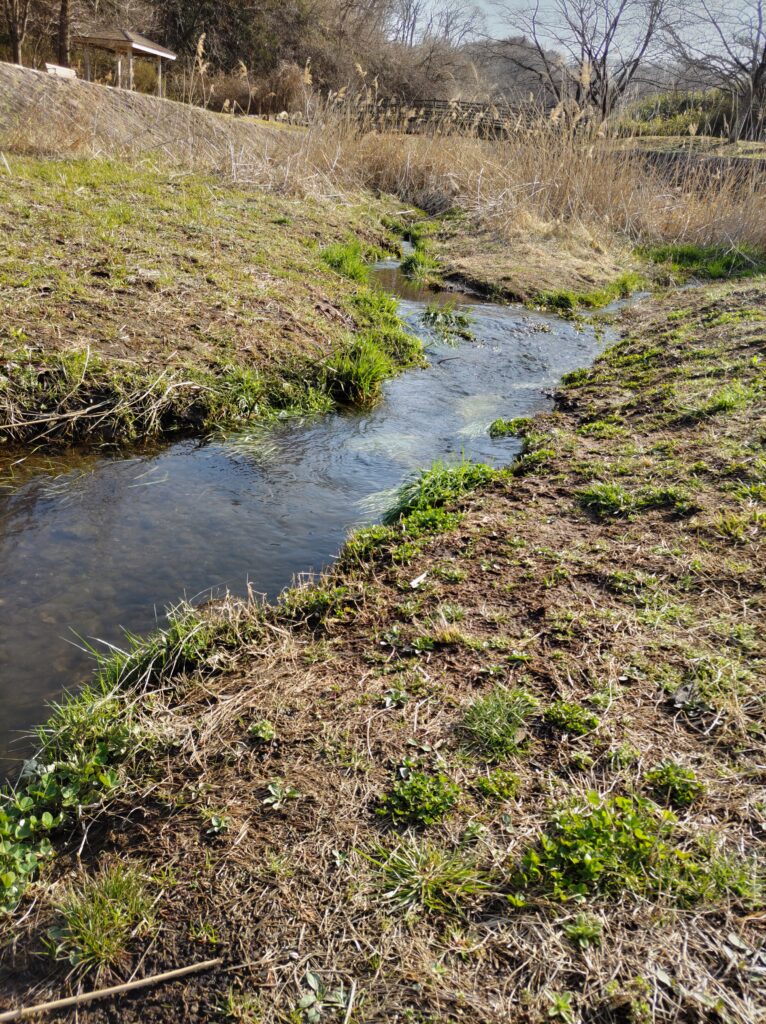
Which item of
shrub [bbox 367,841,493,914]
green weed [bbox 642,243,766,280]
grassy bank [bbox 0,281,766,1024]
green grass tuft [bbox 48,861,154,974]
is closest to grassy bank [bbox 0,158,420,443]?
grassy bank [bbox 0,281,766,1024]

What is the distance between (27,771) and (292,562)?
1768 mm

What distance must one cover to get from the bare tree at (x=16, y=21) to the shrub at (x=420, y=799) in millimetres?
21803

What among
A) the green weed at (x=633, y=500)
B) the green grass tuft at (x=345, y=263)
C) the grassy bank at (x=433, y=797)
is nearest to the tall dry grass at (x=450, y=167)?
the green grass tuft at (x=345, y=263)

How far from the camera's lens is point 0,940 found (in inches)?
76.5

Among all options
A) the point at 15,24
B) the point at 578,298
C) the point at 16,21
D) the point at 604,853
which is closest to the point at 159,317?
the point at 604,853

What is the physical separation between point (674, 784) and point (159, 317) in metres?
5.37

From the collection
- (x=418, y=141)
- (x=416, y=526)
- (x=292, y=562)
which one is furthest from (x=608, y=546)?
(x=418, y=141)

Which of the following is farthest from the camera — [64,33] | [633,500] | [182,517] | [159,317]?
[64,33]

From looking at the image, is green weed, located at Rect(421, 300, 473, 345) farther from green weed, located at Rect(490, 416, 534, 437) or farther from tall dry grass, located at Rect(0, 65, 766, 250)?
tall dry grass, located at Rect(0, 65, 766, 250)

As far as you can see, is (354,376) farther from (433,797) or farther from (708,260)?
(708,260)

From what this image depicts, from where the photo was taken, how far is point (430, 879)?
201cm

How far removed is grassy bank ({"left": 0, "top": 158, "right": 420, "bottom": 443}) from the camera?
506 centimetres

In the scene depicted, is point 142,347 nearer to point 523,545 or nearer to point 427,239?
point 523,545

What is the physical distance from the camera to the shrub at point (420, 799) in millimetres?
2223
